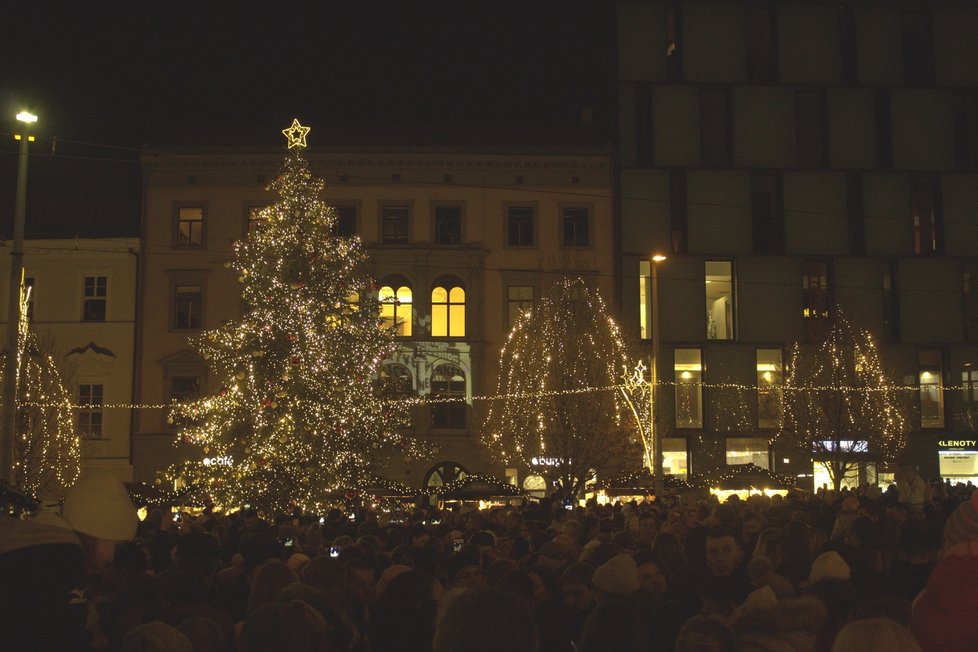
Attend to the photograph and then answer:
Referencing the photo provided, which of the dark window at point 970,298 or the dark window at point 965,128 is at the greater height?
the dark window at point 965,128

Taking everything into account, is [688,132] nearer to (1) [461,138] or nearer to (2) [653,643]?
(1) [461,138]

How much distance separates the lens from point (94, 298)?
1853 inches

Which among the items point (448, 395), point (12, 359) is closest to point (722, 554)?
point (12, 359)

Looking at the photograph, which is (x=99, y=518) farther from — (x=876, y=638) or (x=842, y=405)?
(x=842, y=405)

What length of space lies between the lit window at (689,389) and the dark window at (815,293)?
465cm

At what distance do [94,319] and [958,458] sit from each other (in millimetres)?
35944

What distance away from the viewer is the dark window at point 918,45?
51.0 metres

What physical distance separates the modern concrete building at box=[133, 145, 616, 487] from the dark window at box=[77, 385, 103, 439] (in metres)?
1.54

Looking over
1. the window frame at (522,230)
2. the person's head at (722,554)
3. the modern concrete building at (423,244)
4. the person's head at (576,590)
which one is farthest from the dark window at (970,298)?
the person's head at (576,590)

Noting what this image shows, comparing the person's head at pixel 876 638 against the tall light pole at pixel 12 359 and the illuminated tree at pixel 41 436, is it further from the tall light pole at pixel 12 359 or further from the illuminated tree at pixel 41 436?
the illuminated tree at pixel 41 436

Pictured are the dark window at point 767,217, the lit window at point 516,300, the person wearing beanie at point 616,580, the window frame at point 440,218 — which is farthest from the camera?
the dark window at point 767,217

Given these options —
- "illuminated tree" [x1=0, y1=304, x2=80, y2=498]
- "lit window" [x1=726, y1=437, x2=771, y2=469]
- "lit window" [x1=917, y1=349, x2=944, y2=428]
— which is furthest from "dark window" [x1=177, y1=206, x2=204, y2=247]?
"lit window" [x1=917, y1=349, x2=944, y2=428]

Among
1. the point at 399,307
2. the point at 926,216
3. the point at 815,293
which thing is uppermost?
the point at 926,216

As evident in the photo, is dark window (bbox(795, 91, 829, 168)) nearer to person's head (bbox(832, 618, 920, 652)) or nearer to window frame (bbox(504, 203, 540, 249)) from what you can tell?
window frame (bbox(504, 203, 540, 249))
